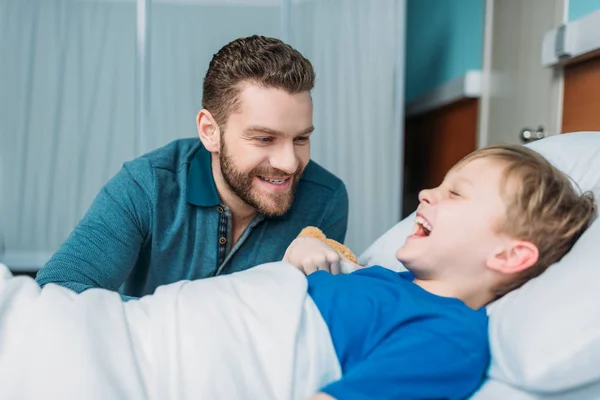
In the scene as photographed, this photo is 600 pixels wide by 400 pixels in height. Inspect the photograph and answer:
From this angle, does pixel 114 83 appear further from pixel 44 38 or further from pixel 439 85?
pixel 439 85

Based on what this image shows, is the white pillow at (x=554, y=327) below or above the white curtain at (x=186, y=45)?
below

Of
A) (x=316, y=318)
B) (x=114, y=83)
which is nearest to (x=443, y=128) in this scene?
(x=114, y=83)

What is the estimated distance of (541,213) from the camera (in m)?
0.87

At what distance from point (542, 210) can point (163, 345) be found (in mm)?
567

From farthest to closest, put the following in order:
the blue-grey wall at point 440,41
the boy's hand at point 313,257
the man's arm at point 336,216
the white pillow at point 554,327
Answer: the blue-grey wall at point 440,41 < the man's arm at point 336,216 < the boy's hand at point 313,257 < the white pillow at point 554,327

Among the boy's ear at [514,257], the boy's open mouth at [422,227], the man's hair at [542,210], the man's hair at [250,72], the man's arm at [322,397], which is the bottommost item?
the man's arm at [322,397]

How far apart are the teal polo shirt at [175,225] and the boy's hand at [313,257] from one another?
404mm

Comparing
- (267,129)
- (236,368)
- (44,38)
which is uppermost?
(44,38)

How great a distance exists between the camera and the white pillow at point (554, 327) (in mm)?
688

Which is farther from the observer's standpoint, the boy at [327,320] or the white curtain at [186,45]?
the white curtain at [186,45]

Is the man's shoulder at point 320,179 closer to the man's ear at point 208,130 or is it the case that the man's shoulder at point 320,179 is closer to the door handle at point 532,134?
the man's ear at point 208,130

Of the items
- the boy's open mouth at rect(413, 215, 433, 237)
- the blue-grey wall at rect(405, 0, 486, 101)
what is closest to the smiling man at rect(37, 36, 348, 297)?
the boy's open mouth at rect(413, 215, 433, 237)

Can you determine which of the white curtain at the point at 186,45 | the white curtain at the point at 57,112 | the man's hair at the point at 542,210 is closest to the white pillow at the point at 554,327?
the man's hair at the point at 542,210

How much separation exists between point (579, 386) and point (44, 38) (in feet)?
7.55
